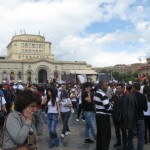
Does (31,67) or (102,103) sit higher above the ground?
(31,67)

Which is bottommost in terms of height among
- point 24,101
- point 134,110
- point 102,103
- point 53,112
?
point 53,112

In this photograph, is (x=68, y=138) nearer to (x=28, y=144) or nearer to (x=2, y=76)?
(x=28, y=144)

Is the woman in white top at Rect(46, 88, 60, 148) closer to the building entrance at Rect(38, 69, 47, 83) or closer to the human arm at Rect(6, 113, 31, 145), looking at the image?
the human arm at Rect(6, 113, 31, 145)

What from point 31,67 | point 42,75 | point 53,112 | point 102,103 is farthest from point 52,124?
point 42,75

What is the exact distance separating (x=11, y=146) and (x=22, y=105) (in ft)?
1.40

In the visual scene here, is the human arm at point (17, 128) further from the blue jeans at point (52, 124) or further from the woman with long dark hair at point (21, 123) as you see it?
the blue jeans at point (52, 124)

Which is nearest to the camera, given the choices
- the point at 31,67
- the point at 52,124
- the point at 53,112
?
the point at 52,124

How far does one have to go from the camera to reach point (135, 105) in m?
7.08

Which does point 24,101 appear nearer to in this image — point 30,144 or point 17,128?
point 17,128

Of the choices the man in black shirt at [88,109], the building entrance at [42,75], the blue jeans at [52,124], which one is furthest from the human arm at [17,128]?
the building entrance at [42,75]

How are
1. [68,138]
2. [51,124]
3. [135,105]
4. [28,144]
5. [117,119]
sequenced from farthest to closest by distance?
[68,138] < [51,124] < [117,119] < [135,105] < [28,144]

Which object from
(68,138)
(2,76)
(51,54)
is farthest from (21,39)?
(68,138)

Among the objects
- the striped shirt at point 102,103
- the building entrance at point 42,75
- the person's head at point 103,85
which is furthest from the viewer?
the building entrance at point 42,75

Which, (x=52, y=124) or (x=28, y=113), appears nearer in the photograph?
(x=28, y=113)
